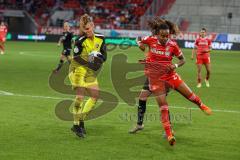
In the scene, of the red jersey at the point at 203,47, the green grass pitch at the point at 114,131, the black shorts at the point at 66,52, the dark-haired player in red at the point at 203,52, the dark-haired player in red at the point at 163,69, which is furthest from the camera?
the black shorts at the point at 66,52

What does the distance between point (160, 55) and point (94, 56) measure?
1.40m

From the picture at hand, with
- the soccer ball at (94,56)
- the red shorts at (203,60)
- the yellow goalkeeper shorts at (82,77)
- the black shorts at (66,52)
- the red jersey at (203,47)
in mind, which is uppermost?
the soccer ball at (94,56)

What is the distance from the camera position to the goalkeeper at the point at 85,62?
1079 centimetres

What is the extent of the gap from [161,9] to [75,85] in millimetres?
46927

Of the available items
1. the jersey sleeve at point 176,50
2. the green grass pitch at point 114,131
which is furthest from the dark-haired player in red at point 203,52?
the jersey sleeve at point 176,50

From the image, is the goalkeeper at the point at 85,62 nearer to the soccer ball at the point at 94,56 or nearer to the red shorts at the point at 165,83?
the soccer ball at the point at 94,56

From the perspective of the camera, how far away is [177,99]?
1692 cm

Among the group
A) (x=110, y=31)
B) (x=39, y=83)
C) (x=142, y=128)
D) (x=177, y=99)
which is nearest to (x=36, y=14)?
(x=110, y=31)

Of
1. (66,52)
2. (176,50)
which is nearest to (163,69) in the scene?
(176,50)

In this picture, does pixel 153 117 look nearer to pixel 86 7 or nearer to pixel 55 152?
pixel 55 152

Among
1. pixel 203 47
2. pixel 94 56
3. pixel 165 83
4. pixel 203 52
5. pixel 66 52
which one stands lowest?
pixel 66 52

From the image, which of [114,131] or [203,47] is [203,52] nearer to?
[203,47]

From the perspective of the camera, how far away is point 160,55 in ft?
33.8

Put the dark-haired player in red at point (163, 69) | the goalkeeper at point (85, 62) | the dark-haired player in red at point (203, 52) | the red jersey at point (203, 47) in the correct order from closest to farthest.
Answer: the dark-haired player in red at point (163, 69)
the goalkeeper at point (85, 62)
the dark-haired player in red at point (203, 52)
the red jersey at point (203, 47)
